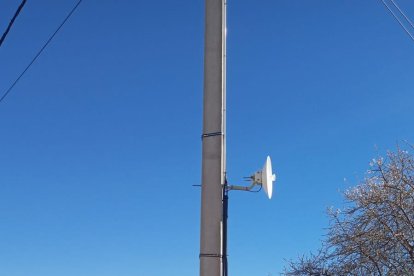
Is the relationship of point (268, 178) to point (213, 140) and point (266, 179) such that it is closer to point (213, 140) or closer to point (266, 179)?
point (266, 179)

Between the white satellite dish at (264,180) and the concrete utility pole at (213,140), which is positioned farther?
the white satellite dish at (264,180)

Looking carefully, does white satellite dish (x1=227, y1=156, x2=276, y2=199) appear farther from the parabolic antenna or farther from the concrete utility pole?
the concrete utility pole

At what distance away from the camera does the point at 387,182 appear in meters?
13.1

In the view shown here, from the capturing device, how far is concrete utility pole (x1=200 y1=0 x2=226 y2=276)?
5.20 meters

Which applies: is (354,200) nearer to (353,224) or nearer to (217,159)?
(353,224)

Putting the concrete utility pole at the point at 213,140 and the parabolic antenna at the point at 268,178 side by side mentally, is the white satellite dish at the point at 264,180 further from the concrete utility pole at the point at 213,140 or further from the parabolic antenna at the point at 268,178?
the concrete utility pole at the point at 213,140

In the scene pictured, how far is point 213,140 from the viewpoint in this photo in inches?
220

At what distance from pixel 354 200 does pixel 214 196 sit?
888 centimetres

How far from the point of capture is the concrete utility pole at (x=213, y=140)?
5.20 m

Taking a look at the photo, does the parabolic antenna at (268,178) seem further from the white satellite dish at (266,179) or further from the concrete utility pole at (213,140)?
the concrete utility pole at (213,140)

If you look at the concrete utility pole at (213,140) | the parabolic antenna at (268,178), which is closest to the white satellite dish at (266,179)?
the parabolic antenna at (268,178)

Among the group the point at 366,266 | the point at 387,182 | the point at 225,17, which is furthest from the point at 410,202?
the point at 225,17

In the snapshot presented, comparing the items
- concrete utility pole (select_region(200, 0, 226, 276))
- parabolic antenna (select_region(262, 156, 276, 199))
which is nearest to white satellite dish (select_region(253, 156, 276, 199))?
parabolic antenna (select_region(262, 156, 276, 199))

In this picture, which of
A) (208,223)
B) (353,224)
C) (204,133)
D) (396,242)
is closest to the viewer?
(208,223)
